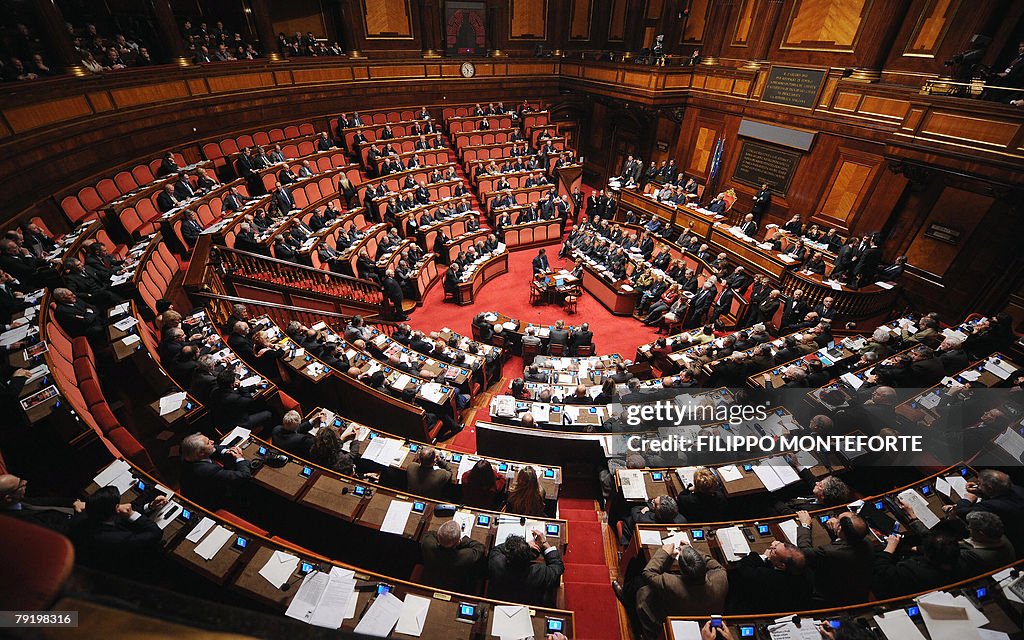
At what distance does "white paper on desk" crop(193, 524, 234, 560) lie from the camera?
361cm

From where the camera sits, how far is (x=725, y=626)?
329 centimetres

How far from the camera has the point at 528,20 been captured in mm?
17062

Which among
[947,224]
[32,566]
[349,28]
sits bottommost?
[947,224]

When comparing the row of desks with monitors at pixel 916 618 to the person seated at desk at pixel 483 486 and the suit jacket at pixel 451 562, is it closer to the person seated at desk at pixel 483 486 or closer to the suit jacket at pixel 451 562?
the suit jacket at pixel 451 562

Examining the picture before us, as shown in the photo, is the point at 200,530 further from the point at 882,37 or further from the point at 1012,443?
the point at 882,37

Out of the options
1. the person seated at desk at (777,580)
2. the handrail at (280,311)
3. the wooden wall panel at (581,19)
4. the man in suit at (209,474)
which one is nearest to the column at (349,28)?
the wooden wall panel at (581,19)

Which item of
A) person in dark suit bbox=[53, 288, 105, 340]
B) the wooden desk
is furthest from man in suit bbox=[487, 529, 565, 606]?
the wooden desk

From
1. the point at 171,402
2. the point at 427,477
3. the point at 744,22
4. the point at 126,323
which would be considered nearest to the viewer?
the point at 427,477

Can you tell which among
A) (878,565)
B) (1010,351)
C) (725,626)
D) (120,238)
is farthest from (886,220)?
(120,238)

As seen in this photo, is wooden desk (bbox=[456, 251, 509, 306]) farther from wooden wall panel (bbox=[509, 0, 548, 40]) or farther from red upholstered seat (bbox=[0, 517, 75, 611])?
wooden wall panel (bbox=[509, 0, 548, 40])

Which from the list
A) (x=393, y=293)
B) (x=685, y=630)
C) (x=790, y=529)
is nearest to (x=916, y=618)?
(x=790, y=529)

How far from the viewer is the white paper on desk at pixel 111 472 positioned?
390 cm

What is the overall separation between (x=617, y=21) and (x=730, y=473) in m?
17.9

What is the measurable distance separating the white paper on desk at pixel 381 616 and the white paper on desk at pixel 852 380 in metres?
6.44
